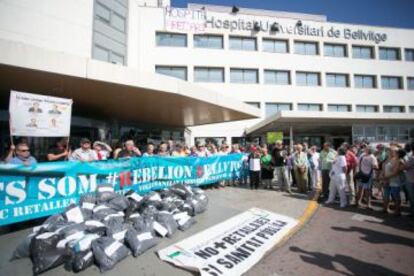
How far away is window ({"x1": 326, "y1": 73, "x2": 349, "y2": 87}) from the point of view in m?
26.2

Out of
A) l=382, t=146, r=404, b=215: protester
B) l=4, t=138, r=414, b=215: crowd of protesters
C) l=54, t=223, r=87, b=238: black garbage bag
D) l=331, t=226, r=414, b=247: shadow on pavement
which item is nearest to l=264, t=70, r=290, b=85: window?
l=4, t=138, r=414, b=215: crowd of protesters

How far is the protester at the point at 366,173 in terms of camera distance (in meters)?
6.58

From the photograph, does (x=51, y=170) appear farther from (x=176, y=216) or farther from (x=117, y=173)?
(x=176, y=216)

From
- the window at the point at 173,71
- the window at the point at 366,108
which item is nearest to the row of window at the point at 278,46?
the window at the point at 173,71

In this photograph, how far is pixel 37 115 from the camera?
467 cm

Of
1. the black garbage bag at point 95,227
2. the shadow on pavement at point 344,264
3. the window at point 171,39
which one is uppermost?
the window at point 171,39

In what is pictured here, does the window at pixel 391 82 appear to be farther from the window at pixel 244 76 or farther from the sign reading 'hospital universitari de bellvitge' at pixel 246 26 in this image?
the window at pixel 244 76

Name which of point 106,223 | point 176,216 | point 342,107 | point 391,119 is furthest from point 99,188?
point 342,107

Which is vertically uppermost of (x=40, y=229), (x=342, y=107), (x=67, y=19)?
(x=67, y=19)

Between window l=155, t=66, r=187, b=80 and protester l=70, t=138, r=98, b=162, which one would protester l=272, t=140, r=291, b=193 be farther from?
window l=155, t=66, r=187, b=80

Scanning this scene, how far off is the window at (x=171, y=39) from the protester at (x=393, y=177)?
21.0 m

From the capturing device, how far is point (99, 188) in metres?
5.00

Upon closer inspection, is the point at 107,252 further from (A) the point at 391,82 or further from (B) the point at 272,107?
(A) the point at 391,82

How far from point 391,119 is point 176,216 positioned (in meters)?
18.5
